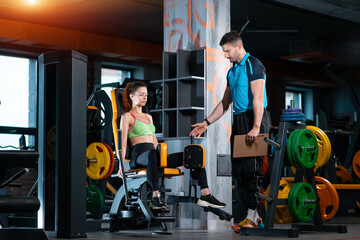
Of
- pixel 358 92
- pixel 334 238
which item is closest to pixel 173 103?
pixel 334 238

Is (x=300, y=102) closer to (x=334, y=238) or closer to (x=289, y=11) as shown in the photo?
(x=289, y=11)

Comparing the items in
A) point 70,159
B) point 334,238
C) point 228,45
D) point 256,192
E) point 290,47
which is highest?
point 290,47

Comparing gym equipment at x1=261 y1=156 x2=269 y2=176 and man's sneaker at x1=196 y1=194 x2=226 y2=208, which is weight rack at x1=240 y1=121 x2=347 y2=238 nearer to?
man's sneaker at x1=196 y1=194 x2=226 y2=208

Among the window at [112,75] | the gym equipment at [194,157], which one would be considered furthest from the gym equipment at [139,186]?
the window at [112,75]

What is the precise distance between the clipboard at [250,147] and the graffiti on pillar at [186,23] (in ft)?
4.58

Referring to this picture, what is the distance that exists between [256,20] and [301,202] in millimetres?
7711

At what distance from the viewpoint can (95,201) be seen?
5.99 metres

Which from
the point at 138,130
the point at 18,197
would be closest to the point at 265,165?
the point at 138,130

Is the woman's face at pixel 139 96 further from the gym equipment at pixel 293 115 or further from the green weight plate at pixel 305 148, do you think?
the green weight plate at pixel 305 148

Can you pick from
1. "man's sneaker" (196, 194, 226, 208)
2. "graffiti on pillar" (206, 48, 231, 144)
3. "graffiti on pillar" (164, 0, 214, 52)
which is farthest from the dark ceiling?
"man's sneaker" (196, 194, 226, 208)

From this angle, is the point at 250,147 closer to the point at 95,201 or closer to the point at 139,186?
the point at 139,186

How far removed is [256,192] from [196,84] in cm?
151

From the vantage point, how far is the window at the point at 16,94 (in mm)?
12477

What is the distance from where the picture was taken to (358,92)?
8195mm
